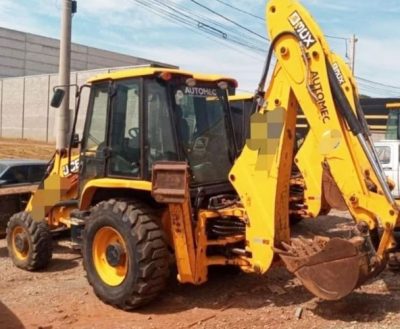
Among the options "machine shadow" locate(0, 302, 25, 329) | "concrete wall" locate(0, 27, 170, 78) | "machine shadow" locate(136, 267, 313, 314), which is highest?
"concrete wall" locate(0, 27, 170, 78)

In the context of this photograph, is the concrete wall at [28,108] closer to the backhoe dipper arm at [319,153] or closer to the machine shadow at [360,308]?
the backhoe dipper arm at [319,153]

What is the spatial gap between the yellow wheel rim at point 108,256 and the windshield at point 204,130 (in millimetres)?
1066

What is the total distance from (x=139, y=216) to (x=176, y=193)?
1.78 ft

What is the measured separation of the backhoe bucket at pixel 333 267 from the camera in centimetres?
495

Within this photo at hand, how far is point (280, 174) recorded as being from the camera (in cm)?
559

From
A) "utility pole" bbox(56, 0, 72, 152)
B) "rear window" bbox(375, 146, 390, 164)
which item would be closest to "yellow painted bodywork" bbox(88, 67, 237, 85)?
"utility pole" bbox(56, 0, 72, 152)

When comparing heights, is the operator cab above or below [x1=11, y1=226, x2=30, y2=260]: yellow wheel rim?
above

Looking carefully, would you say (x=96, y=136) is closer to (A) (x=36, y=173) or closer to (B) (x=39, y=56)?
(A) (x=36, y=173)

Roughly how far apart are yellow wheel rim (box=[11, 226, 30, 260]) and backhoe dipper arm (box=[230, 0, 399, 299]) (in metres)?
3.45

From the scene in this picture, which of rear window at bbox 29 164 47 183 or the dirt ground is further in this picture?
rear window at bbox 29 164 47 183

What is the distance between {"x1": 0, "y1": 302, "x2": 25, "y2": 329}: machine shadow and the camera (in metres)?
5.62

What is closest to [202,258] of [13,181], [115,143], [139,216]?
[139,216]

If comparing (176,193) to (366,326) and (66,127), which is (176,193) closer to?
(366,326)

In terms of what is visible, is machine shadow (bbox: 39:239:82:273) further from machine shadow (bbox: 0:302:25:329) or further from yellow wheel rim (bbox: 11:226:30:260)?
machine shadow (bbox: 0:302:25:329)
